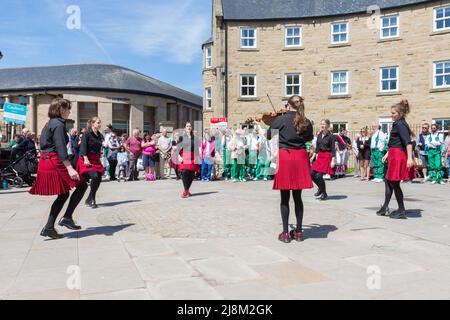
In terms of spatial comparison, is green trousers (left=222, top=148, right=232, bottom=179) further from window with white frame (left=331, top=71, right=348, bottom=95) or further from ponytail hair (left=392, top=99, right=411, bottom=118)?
window with white frame (left=331, top=71, right=348, bottom=95)

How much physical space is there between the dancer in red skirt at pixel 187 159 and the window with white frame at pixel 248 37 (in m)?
19.8

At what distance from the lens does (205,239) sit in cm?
585

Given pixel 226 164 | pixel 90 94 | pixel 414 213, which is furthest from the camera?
pixel 90 94

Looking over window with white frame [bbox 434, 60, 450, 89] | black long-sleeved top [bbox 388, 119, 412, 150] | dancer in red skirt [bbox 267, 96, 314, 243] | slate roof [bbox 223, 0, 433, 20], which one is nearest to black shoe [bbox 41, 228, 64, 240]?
dancer in red skirt [bbox 267, 96, 314, 243]

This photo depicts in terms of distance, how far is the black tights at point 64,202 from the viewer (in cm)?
599

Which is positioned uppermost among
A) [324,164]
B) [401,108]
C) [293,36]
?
[293,36]

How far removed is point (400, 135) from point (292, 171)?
283 centimetres

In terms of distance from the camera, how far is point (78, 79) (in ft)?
162

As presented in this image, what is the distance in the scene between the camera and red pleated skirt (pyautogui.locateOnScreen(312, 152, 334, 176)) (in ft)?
32.1

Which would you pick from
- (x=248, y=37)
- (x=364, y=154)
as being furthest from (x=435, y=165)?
(x=248, y=37)

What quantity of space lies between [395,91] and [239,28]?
434 inches

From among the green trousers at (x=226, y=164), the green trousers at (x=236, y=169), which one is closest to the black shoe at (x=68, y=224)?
the green trousers at (x=236, y=169)

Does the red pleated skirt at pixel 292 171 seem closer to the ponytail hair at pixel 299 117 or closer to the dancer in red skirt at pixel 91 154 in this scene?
the ponytail hair at pixel 299 117

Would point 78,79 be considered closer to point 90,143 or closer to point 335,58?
point 335,58
